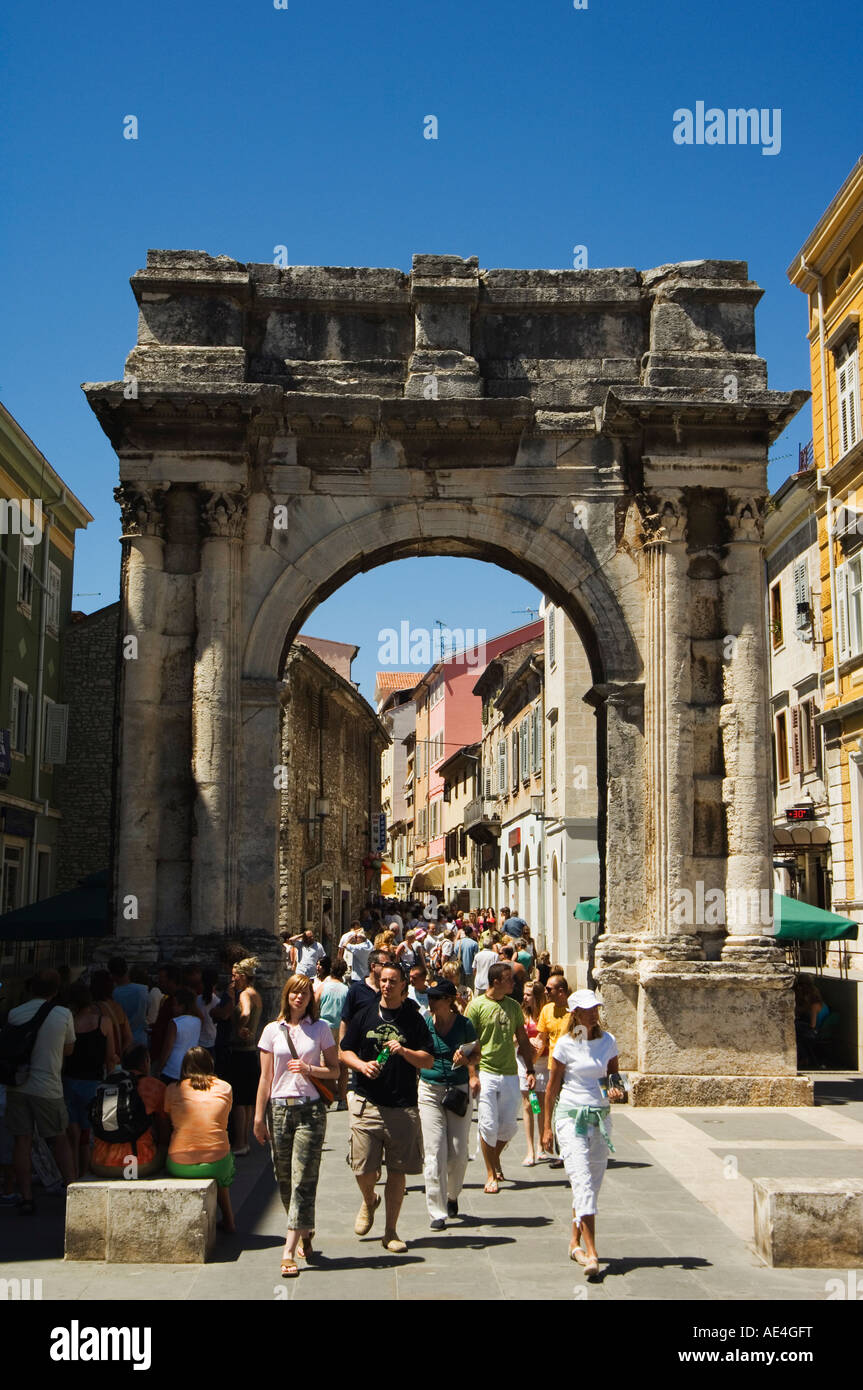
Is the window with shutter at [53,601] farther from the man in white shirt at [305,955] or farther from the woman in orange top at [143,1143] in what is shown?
the woman in orange top at [143,1143]

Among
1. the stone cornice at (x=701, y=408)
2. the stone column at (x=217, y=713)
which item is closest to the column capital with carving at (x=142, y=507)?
the stone column at (x=217, y=713)

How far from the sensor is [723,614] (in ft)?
50.7

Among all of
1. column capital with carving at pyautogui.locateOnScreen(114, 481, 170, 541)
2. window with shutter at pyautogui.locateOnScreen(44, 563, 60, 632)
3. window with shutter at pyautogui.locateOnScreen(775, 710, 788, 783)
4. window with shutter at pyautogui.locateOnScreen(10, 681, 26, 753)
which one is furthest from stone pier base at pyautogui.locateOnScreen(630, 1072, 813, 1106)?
window with shutter at pyautogui.locateOnScreen(44, 563, 60, 632)

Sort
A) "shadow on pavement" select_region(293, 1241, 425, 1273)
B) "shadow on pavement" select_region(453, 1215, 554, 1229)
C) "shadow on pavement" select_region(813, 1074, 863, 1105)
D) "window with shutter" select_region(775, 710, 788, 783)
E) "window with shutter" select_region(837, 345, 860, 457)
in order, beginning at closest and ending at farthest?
"shadow on pavement" select_region(293, 1241, 425, 1273) → "shadow on pavement" select_region(453, 1215, 554, 1229) → "shadow on pavement" select_region(813, 1074, 863, 1105) → "window with shutter" select_region(837, 345, 860, 457) → "window with shutter" select_region(775, 710, 788, 783)

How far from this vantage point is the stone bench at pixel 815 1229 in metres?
7.71

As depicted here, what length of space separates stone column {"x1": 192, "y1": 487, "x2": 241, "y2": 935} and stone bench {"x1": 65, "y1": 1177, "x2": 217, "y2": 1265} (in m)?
6.93

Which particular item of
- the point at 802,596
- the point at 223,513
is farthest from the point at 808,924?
the point at 802,596

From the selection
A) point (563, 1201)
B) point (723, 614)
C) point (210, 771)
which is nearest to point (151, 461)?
point (210, 771)

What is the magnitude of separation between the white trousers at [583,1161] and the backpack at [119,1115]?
2484 mm

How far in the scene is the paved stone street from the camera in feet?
23.9

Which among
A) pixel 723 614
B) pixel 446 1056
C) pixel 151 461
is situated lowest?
pixel 446 1056

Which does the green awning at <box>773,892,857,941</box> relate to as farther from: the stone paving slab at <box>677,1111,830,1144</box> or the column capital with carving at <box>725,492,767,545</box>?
the column capital with carving at <box>725,492,767,545</box>
